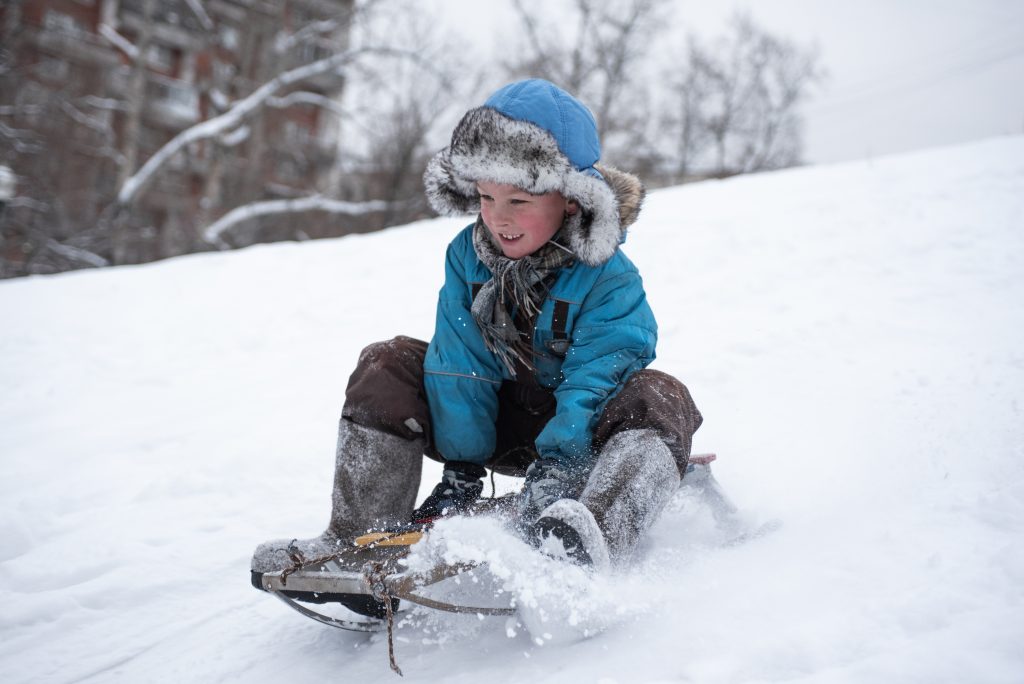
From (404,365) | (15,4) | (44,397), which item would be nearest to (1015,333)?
(404,365)

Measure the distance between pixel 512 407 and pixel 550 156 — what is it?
2.13 feet

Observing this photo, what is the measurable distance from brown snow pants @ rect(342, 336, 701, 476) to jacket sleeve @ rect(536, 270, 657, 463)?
35 mm

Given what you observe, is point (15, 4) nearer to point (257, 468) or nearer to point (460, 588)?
point (257, 468)

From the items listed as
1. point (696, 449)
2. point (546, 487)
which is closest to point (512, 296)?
point (546, 487)

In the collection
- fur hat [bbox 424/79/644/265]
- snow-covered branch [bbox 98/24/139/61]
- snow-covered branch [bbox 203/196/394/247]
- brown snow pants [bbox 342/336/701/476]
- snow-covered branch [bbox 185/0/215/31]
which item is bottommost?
snow-covered branch [bbox 203/196/394/247]

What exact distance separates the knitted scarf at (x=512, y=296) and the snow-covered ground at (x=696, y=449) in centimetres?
59

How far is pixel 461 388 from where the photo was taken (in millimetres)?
1816

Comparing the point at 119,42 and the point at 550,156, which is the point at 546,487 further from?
the point at 119,42

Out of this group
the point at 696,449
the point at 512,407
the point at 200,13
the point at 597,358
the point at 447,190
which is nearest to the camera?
the point at 597,358

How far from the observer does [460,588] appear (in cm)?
146

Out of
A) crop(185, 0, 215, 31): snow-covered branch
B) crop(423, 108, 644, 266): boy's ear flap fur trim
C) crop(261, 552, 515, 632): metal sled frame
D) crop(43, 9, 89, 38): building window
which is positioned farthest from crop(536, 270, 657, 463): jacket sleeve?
crop(43, 9, 89, 38): building window

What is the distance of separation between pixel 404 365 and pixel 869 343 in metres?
2.28

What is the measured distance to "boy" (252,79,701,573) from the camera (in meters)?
1.65

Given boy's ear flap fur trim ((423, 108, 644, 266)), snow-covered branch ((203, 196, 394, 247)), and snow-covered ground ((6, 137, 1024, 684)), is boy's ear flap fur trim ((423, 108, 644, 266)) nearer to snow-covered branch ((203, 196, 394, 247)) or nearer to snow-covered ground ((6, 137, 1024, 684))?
snow-covered ground ((6, 137, 1024, 684))
